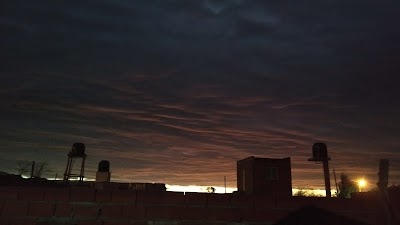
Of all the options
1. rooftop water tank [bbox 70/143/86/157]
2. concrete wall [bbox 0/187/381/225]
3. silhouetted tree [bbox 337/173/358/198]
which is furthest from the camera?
silhouetted tree [bbox 337/173/358/198]

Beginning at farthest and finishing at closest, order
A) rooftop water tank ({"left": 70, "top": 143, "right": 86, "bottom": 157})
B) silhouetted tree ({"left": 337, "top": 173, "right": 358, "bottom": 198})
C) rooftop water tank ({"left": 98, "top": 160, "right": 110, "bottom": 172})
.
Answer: silhouetted tree ({"left": 337, "top": 173, "right": 358, "bottom": 198}), rooftop water tank ({"left": 70, "top": 143, "right": 86, "bottom": 157}), rooftop water tank ({"left": 98, "top": 160, "right": 110, "bottom": 172})

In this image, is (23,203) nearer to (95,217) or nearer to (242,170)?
(95,217)

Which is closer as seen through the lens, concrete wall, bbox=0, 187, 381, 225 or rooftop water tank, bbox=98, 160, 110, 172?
concrete wall, bbox=0, 187, 381, 225

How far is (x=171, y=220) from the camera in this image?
9.02 metres

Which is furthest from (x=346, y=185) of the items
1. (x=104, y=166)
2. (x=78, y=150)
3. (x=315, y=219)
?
(x=315, y=219)

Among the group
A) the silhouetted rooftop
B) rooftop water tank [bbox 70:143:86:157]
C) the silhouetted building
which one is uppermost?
rooftop water tank [bbox 70:143:86:157]

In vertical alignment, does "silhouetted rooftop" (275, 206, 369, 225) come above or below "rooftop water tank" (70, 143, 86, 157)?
below

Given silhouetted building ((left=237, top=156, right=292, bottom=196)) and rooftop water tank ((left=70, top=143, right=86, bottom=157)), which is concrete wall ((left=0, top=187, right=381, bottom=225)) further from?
rooftop water tank ((left=70, top=143, right=86, bottom=157))

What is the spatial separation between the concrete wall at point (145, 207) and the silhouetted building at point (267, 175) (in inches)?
413

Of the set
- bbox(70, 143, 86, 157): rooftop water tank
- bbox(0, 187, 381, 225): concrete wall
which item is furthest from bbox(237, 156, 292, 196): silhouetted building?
bbox(70, 143, 86, 157): rooftop water tank

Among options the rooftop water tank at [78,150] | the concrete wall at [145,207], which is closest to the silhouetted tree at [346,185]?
the rooftop water tank at [78,150]

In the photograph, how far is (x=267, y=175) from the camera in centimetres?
2016

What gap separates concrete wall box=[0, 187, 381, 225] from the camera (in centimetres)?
894

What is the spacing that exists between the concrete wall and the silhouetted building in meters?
10.5
